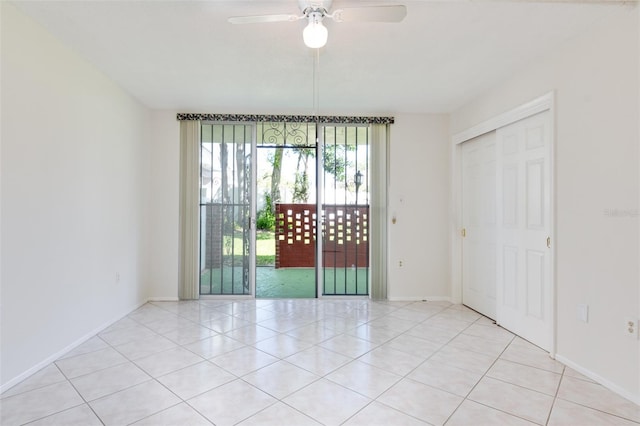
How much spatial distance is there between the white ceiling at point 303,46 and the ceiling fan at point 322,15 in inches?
8.2

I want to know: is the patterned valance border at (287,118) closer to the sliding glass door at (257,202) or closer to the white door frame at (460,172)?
the sliding glass door at (257,202)

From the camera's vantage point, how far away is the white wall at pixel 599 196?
2.00 meters

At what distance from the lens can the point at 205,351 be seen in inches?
103

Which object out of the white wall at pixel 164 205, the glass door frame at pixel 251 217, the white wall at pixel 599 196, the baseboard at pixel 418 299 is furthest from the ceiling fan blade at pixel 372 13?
the baseboard at pixel 418 299

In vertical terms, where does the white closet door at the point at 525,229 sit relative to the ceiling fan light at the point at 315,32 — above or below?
below

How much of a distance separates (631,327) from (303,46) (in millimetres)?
2961

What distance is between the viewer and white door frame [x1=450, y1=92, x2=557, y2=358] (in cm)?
255

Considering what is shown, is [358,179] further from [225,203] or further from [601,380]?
[601,380]

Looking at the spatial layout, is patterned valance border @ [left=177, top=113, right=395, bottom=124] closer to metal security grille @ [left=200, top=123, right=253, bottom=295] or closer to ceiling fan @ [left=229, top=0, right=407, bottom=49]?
metal security grille @ [left=200, top=123, right=253, bottom=295]

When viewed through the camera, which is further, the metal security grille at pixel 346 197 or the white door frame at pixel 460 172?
the metal security grille at pixel 346 197

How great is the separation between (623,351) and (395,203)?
2587mm

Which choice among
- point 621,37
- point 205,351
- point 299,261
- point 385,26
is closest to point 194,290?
point 205,351

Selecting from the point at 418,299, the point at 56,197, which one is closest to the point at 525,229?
the point at 418,299

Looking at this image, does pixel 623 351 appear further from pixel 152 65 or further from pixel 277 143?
pixel 152 65
